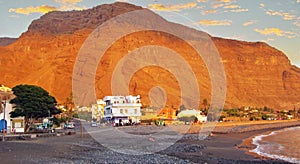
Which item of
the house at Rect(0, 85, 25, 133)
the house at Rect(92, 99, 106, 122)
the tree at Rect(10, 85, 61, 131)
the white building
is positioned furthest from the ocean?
the house at Rect(92, 99, 106, 122)

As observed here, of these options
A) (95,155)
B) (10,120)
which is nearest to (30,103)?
(10,120)

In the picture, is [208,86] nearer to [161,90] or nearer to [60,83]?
[161,90]

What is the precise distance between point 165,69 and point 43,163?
171m

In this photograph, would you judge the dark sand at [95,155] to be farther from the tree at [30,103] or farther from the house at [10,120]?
the house at [10,120]

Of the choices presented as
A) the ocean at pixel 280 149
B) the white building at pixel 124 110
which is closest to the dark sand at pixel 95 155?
the ocean at pixel 280 149

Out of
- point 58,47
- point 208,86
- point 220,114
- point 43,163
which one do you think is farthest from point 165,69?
point 43,163

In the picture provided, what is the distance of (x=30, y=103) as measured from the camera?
3922cm

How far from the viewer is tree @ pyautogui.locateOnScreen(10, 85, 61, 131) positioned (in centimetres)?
3884

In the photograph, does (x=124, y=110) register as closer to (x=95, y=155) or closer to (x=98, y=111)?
(x=98, y=111)

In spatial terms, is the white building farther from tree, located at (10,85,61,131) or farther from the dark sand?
the dark sand

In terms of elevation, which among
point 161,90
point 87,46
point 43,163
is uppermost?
point 87,46

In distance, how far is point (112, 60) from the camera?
169375mm

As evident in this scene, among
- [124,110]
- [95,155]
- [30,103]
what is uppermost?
[30,103]

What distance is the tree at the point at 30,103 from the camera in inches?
1529
